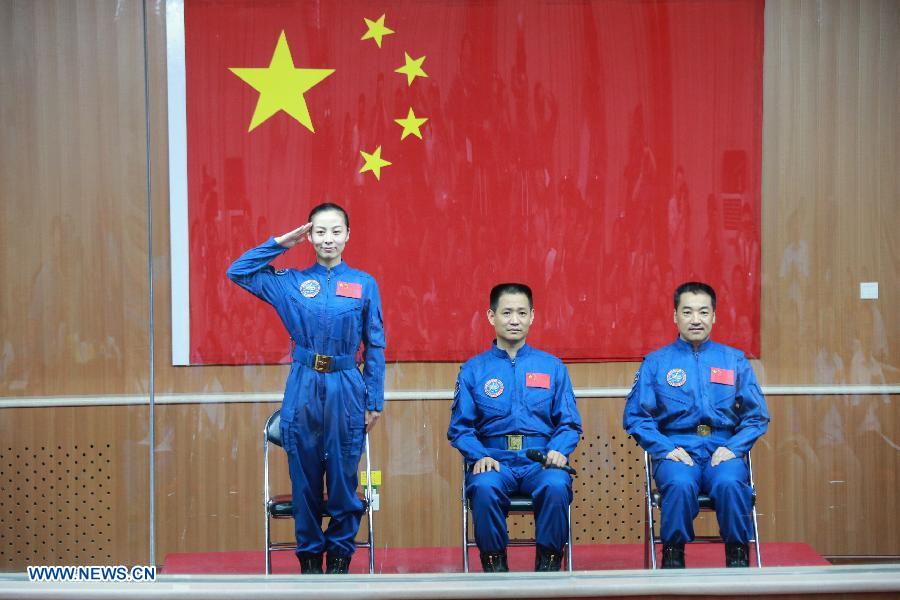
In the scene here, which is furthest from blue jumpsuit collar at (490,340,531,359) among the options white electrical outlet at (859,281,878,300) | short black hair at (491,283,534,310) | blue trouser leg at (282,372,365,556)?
white electrical outlet at (859,281,878,300)

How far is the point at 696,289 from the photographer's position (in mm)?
4910

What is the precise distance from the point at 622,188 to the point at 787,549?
1667mm

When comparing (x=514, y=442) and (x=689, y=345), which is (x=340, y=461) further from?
(x=689, y=345)

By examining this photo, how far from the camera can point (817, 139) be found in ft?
15.8

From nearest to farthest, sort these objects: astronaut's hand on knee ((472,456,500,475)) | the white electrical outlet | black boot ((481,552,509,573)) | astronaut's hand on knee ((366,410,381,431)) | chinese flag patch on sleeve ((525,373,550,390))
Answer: black boot ((481,552,509,573)), astronaut's hand on knee ((472,456,500,475)), astronaut's hand on knee ((366,410,381,431)), chinese flag patch on sleeve ((525,373,550,390)), the white electrical outlet

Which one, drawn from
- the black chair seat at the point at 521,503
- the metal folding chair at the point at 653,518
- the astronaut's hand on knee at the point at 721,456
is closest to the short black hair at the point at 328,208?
the black chair seat at the point at 521,503

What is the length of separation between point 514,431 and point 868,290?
1613 mm

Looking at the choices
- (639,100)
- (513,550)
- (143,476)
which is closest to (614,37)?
(639,100)

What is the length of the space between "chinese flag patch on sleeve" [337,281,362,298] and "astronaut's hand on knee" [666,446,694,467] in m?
1.40

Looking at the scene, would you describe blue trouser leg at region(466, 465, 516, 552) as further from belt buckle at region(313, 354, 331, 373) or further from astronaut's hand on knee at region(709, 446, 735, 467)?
astronaut's hand on knee at region(709, 446, 735, 467)

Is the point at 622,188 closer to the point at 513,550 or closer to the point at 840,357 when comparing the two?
the point at 840,357

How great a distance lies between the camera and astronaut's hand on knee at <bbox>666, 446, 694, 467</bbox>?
180 inches

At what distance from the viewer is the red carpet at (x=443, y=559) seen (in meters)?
4.50

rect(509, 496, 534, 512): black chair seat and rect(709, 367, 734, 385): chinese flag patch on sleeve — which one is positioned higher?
rect(709, 367, 734, 385): chinese flag patch on sleeve
